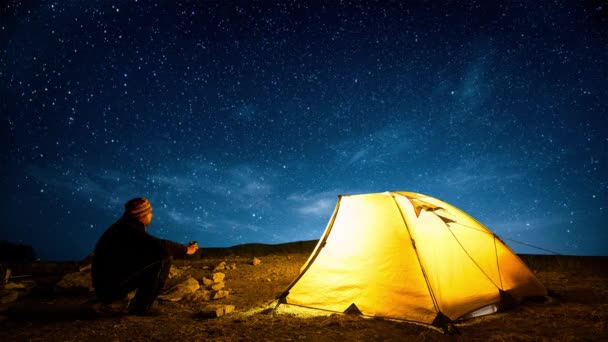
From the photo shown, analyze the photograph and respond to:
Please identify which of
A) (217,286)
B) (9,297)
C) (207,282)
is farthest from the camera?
(207,282)

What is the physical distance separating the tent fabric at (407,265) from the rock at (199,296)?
6.43ft

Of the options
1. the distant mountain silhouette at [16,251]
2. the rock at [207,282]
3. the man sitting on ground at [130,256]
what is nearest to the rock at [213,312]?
the man sitting on ground at [130,256]

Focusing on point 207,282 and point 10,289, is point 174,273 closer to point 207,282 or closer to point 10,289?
point 207,282

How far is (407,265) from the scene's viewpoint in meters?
4.94

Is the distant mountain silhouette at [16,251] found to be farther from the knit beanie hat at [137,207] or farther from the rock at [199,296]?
the knit beanie hat at [137,207]

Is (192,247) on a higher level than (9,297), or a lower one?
higher

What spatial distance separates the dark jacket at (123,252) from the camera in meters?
4.48

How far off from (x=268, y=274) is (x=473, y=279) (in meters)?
5.81

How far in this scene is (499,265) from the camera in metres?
5.55

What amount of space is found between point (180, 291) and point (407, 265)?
462 centimetres

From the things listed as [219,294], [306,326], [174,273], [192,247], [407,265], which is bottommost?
[306,326]

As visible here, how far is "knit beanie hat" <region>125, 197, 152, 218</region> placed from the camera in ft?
15.4

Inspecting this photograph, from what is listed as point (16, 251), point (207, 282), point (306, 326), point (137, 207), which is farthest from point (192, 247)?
point (16, 251)

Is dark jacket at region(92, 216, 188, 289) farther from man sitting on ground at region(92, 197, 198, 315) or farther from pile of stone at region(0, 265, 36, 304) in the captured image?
pile of stone at region(0, 265, 36, 304)
